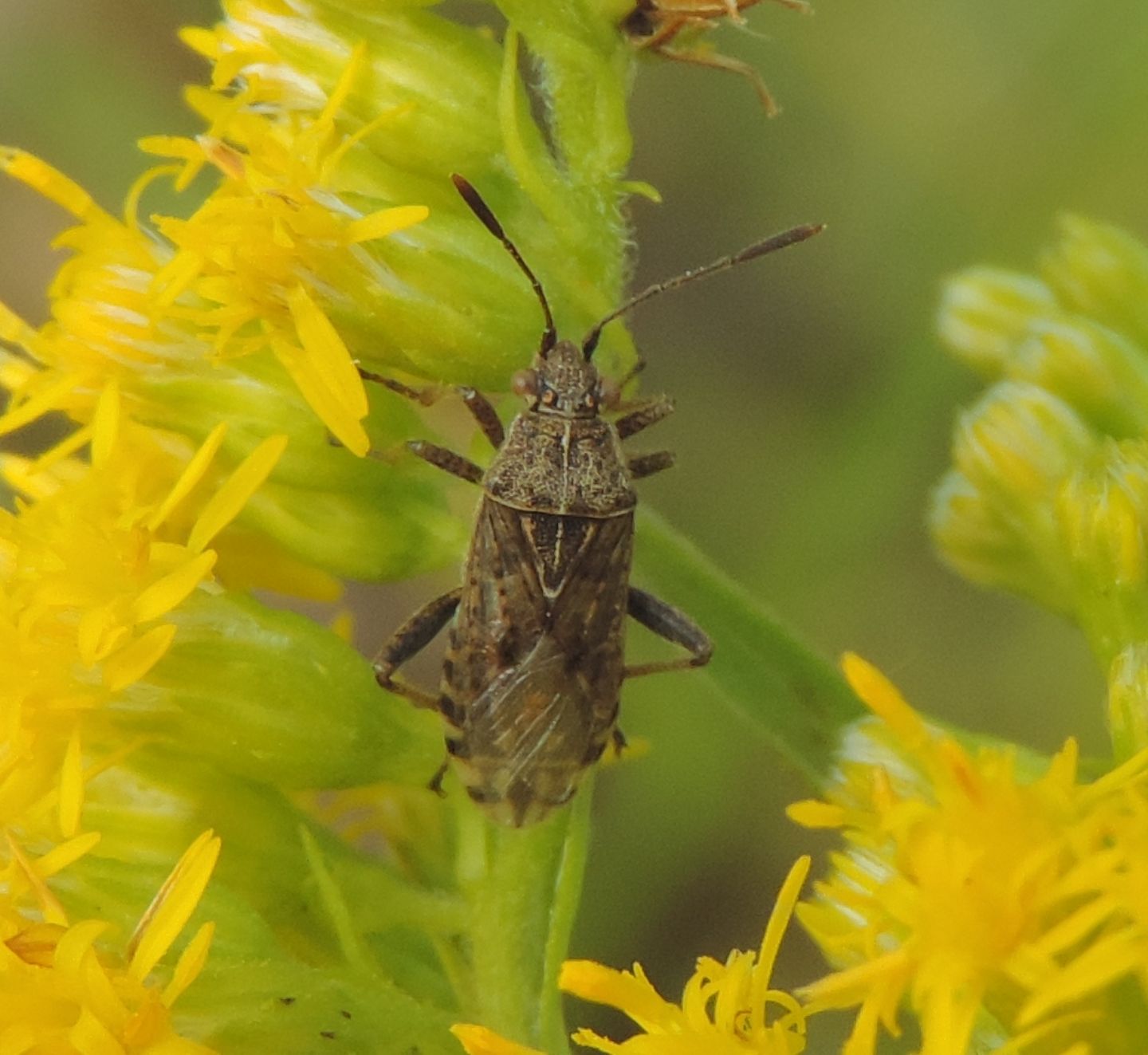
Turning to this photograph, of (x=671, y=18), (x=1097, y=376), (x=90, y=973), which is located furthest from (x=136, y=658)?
(x=1097, y=376)

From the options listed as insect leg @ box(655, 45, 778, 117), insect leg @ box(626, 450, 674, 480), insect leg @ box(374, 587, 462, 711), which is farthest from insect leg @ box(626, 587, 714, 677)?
insect leg @ box(655, 45, 778, 117)

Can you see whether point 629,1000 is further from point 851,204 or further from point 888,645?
point 851,204

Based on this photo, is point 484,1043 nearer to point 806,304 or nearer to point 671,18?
point 671,18

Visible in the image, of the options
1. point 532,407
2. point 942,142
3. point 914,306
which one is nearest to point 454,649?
point 532,407

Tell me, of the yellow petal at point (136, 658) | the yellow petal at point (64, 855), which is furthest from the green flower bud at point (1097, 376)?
the yellow petal at point (64, 855)

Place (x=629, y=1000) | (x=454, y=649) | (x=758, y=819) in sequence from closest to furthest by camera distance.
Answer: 1. (x=629, y=1000)
2. (x=454, y=649)
3. (x=758, y=819)

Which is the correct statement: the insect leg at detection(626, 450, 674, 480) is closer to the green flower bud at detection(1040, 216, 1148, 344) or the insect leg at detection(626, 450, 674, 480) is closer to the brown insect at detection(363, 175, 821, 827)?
the brown insect at detection(363, 175, 821, 827)

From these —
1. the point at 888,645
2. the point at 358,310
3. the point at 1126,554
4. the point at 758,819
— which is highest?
the point at 358,310
